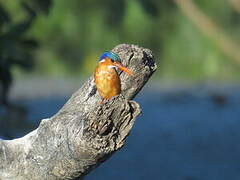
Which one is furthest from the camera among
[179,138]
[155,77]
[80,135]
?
[155,77]

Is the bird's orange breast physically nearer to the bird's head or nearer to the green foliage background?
the bird's head

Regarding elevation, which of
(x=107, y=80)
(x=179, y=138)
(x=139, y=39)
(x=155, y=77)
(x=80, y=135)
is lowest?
(x=80, y=135)

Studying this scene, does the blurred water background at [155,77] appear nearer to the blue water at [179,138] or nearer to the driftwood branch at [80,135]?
the blue water at [179,138]

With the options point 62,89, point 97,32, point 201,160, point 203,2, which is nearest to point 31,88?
point 62,89

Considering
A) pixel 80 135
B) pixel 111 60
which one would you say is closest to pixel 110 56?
pixel 111 60

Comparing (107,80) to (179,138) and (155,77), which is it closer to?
(179,138)

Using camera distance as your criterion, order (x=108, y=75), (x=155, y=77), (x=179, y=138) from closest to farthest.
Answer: (x=108, y=75) < (x=179, y=138) < (x=155, y=77)

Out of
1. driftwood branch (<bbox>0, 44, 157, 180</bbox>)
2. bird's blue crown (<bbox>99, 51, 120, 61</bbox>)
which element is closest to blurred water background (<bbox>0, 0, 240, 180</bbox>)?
driftwood branch (<bbox>0, 44, 157, 180</bbox>)
